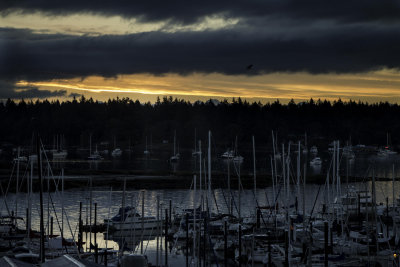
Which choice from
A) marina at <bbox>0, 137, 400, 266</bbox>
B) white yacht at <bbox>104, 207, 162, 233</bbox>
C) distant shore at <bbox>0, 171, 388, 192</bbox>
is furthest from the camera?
distant shore at <bbox>0, 171, 388, 192</bbox>

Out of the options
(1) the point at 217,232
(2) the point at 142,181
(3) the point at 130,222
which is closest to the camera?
(1) the point at 217,232

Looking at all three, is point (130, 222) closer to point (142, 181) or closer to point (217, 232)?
point (217, 232)

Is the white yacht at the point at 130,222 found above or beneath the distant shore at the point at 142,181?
above

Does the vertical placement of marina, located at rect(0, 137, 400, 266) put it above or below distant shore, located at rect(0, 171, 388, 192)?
above

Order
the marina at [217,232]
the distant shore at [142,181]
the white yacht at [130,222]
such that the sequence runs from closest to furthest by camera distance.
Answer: the marina at [217,232]
the white yacht at [130,222]
the distant shore at [142,181]

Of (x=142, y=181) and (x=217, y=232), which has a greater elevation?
(x=217, y=232)

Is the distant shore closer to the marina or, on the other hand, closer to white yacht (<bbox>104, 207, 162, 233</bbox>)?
the marina

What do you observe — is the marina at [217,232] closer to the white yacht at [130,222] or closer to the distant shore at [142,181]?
the white yacht at [130,222]

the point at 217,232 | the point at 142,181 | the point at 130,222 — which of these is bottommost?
the point at 142,181

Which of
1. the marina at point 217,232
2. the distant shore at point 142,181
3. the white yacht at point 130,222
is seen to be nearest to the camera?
the marina at point 217,232

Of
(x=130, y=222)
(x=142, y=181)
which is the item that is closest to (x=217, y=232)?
(x=130, y=222)

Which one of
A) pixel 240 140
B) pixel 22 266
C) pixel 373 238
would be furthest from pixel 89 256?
pixel 240 140

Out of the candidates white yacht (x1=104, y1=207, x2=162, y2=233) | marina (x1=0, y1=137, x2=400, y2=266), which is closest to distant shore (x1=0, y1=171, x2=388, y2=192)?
marina (x1=0, y1=137, x2=400, y2=266)

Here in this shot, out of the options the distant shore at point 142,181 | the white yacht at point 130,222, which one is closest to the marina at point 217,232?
the white yacht at point 130,222
